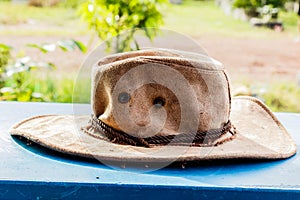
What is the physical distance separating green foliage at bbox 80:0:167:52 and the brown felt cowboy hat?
123 cm

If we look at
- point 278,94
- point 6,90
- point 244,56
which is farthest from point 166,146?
point 244,56

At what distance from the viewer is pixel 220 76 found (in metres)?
1.02

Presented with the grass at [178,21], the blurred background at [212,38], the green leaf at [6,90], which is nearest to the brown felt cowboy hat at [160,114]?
the green leaf at [6,90]

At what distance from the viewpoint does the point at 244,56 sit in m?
4.02

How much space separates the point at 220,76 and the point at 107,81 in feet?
0.77

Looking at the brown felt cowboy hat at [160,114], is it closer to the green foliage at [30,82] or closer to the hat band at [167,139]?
the hat band at [167,139]

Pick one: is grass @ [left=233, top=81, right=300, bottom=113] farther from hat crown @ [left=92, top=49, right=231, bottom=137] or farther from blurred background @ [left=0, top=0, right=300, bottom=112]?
hat crown @ [left=92, top=49, right=231, bottom=137]

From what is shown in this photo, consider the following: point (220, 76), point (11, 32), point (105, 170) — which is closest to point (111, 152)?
point (105, 170)

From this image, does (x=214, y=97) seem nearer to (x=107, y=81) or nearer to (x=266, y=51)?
(x=107, y=81)

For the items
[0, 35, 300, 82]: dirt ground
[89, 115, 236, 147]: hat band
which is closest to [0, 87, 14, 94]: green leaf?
[0, 35, 300, 82]: dirt ground

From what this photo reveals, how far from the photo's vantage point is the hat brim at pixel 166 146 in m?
0.95

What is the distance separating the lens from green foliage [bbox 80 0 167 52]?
2262 mm

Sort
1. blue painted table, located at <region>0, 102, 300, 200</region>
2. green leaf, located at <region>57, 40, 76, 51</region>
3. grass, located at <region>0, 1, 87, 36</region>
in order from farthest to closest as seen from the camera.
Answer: grass, located at <region>0, 1, 87, 36</region> < green leaf, located at <region>57, 40, 76, 51</region> < blue painted table, located at <region>0, 102, 300, 200</region>

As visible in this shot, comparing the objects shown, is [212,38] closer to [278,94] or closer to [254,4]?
[254,4]
